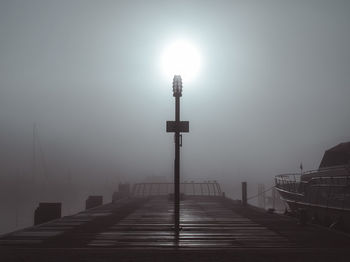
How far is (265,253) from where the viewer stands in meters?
7.93

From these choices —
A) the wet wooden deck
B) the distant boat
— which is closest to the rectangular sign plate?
the wet wooden deck

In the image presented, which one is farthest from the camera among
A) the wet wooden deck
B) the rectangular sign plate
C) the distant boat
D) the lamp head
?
the distant boat

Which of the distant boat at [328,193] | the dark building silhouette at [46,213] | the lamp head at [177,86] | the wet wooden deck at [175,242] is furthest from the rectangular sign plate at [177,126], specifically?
the dark building silhouette at [46,213]

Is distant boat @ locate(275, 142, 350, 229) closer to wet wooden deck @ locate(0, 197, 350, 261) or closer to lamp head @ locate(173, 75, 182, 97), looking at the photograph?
wet wooden deck @ locate(0, 197, 350, 261)

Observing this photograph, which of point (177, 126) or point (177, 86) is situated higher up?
point (177, 86)

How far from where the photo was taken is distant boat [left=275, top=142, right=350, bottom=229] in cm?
1395

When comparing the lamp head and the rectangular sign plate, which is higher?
the lamp head

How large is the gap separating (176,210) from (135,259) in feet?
13.7

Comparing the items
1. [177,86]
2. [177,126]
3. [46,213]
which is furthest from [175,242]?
[46,213]

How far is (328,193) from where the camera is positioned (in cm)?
1524

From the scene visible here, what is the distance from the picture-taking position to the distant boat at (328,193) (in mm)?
13953

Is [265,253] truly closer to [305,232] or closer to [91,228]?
[305,232]

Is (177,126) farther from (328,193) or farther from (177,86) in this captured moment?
(328,193)

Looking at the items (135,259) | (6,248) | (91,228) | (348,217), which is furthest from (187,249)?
(348,217)
